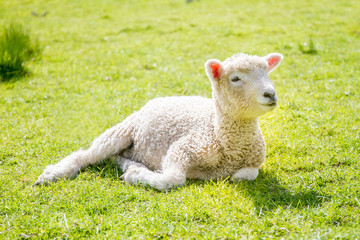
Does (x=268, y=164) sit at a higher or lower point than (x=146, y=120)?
lower

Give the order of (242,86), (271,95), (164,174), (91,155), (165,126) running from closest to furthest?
(271,95) < (242,86) < (164,174) < (165,126) < (91,155)

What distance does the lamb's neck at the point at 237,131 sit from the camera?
481 centimetres

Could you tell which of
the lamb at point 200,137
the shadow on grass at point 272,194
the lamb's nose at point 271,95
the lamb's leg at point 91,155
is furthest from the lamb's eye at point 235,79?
the lamb's leg at point 91,155

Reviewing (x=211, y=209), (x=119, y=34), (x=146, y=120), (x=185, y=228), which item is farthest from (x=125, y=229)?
(x=119, y=34)

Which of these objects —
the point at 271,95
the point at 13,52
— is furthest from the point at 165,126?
the point at 13,52

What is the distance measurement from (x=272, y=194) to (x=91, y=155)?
2.39m

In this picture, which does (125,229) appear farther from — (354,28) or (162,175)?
(354,28)

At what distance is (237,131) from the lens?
15.8 feet

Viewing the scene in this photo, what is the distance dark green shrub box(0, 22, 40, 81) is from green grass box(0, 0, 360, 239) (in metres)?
0.28

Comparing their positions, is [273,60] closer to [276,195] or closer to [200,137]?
[200,137]

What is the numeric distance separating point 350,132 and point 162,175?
2892 millimetres

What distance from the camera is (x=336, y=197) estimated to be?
4.27m


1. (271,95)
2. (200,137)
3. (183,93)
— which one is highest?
(271,95)

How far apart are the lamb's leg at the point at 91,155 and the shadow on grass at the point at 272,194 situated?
1.65 ft
